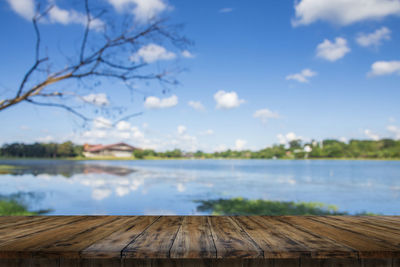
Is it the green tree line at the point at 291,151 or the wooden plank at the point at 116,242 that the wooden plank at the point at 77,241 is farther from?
the green tree line at the point at 291,151

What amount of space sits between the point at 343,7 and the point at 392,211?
5.09 meters

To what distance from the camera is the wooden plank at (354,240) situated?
3.50 ft

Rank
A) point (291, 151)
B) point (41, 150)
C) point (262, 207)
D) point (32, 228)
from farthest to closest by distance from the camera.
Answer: point (291, 151) < point (41, 150) < point (262, 207) < point (32, 228)

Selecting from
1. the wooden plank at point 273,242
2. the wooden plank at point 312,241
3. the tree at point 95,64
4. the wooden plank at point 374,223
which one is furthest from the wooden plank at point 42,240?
the tree at point 95,64

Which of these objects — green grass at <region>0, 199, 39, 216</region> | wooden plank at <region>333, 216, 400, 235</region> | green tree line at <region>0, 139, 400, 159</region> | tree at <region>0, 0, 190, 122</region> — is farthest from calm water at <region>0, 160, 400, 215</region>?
wooden plank at <region>333, 216, 400, 235</region>

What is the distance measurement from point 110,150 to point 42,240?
41.3ft

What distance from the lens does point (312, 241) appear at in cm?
117

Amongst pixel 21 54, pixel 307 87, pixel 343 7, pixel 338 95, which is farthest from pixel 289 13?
pixel 21 54

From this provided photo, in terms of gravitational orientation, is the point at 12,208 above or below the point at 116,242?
below

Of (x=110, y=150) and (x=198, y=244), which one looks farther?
(x=110, y=150)

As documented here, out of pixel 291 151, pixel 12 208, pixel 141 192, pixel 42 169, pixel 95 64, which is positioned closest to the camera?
pixel 95 64

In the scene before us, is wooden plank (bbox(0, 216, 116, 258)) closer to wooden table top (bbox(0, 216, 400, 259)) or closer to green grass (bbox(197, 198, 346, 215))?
wooden table top (bbox(0, 216, 400, 259))

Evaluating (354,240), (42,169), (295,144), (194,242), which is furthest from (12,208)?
(295,144)

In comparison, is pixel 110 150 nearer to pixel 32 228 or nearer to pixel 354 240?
pixel 32 228
